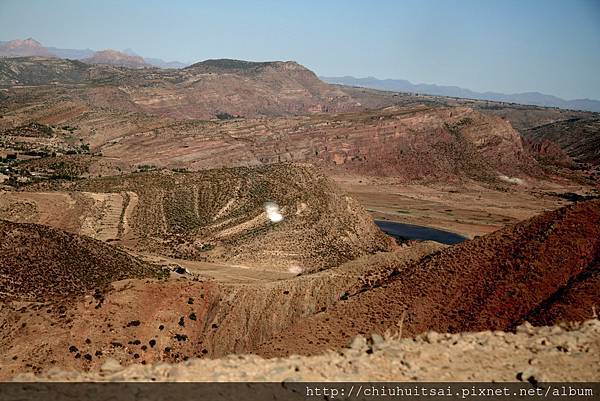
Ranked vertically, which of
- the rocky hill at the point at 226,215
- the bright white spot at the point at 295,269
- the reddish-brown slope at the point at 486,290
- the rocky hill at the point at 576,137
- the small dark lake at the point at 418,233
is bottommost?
the small dark lake at the point at 418,233

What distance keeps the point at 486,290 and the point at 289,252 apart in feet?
92.2

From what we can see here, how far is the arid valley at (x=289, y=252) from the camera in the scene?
13.7 m

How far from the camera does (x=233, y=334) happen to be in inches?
1050

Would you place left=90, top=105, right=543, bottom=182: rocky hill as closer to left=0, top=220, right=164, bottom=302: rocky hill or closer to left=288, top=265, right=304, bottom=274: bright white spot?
left=288, top=265, right=304, bottom=274: bright white spot

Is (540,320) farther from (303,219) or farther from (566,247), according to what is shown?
(303,219)

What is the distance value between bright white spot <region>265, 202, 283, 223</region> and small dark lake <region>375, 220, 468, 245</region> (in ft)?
62.8

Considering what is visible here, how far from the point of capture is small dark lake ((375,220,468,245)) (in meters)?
66.9

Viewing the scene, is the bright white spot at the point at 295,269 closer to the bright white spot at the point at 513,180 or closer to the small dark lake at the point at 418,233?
the small dark lake at the point at 418,233

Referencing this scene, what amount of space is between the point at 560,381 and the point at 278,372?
21.9ft

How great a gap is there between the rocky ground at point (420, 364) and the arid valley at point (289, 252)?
0.17ft

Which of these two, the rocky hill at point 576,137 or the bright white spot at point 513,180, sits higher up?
the rocky hill at point 576,137

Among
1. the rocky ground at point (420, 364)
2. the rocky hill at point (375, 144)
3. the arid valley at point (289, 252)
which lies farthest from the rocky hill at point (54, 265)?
the rocky hill at point (375, 144)

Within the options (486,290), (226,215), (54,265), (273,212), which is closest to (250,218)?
(273,212)

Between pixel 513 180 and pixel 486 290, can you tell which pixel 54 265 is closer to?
pixel 486 290
